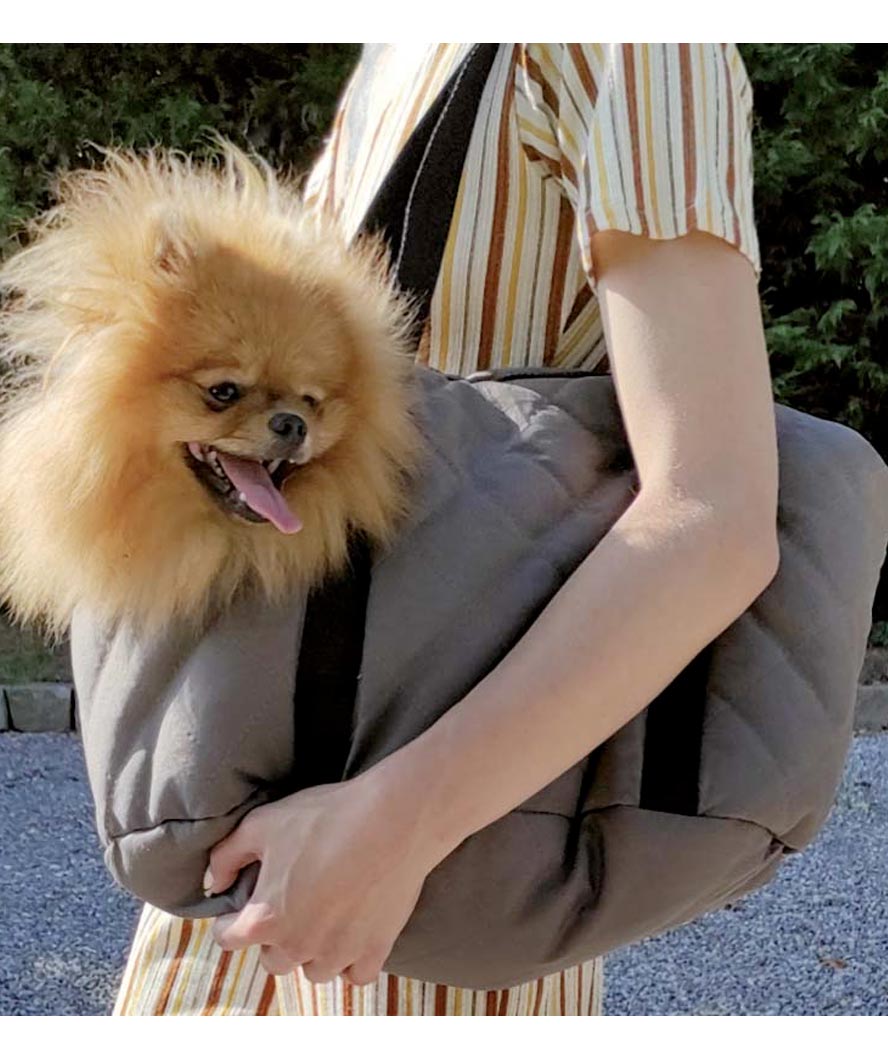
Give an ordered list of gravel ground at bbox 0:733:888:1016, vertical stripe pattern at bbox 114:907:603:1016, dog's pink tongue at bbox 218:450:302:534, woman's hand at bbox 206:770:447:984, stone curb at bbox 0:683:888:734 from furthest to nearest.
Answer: stone curb at bbox 0:683:888:734 → gravel ground at bbox 0:733:888:1016 → vertical stripe pattern at bbox 114:907:603:1016 → dog's pink tongue at bbox 218:450:302:534 → woman's hand at bbox 206:770:447:984

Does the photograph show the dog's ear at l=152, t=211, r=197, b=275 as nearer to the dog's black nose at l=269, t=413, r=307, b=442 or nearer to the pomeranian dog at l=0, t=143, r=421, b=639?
the pomeranian dog at l=0, t=143, r=421, b=639

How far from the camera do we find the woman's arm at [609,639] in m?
0.85

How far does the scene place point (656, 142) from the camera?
899mm

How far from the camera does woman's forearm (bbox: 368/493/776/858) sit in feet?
2.79

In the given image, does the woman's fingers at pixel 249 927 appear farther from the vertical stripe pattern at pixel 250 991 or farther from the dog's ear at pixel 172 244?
the dog's ear at pixel 172 244

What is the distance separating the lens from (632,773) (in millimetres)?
918

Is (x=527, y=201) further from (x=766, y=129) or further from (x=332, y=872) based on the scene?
(x=766, y=129)

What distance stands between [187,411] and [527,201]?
32cm

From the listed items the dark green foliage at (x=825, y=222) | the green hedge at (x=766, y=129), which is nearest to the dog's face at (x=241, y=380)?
the green hedge at (x=766, y=129)

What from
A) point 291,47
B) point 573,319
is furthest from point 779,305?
point 573,319

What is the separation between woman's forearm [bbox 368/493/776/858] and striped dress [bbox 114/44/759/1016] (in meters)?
0.21

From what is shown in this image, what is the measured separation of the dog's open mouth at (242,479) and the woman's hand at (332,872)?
0.22m

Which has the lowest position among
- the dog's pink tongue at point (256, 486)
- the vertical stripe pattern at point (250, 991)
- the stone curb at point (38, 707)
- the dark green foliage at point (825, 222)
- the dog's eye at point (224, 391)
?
the stone curb at point (38, 707)

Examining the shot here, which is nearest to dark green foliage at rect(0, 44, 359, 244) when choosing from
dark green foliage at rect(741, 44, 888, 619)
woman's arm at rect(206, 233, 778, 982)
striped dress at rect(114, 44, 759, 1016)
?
dark green foliage at rect(741, 44, 888, 619)
